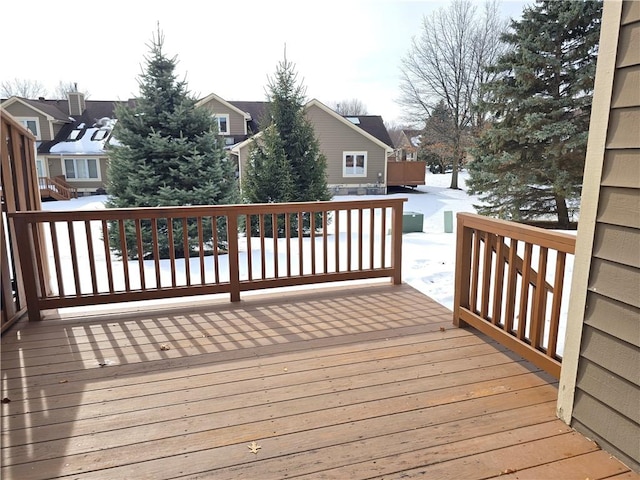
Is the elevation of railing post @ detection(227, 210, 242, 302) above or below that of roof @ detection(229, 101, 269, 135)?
below

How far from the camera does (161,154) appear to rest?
766cm

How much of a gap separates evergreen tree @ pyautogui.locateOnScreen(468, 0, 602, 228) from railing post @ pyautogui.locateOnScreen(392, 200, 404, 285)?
23.8ft

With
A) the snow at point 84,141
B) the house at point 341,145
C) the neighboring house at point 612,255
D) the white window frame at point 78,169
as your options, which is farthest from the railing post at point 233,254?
the white window frame at point 78,169

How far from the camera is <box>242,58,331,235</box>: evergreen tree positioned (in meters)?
9.14

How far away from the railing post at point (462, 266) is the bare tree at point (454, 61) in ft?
51.7

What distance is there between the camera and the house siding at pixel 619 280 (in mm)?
1547

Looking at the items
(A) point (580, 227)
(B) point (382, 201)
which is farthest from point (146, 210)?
(A) point (580, 227)

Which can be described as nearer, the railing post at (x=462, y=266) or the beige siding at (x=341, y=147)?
the railing post at (x=462, y=266)

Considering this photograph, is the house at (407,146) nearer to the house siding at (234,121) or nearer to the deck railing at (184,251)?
the house siding at (234,121)

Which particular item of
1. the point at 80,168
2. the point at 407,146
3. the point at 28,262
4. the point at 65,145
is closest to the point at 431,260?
the point at 28,262

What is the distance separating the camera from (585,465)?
1.66m

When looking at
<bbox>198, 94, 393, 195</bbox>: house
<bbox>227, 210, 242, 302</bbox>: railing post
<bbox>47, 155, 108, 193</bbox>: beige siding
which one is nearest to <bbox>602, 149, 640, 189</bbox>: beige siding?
<bbox>227, 210, 242, 302</bbox>: railing post

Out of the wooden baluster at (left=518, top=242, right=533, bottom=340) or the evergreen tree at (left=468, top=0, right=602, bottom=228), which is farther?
the evergreen tree at (left=468, top=0, right=602, bottom=228)

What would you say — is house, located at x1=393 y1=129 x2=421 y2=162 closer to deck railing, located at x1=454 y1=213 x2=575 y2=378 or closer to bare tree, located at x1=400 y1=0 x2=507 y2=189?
bare tree, located at x1=400 y1=0 x2=507 y2=189
